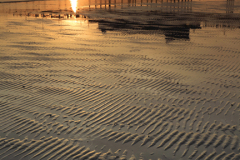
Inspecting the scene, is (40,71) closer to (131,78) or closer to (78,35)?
(131,78)

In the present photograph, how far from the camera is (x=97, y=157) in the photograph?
497 centimetres

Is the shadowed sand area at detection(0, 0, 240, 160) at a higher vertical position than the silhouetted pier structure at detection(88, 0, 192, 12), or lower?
lower

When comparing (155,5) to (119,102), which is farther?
(155,5)

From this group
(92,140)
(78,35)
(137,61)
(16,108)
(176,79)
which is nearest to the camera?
(92,140)

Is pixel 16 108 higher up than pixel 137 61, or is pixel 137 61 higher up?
pixel 137 61

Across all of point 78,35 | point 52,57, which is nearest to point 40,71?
point 52,57

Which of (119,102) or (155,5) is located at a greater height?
(155,5)

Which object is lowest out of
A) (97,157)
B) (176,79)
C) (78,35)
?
(97,157)

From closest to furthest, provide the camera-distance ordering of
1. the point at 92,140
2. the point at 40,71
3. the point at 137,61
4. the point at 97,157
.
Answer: the point at 97,157 → the point at 92,140 → the point at 40,71 → the point at 137,61

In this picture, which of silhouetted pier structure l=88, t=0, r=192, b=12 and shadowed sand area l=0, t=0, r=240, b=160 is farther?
silhouetted pier structure l=88, t=0, r=192, b=12

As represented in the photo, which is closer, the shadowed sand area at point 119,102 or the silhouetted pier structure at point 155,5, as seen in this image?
the shadowed sand area at point 119,102

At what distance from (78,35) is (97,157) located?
14079 mm

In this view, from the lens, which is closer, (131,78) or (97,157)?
(97,157)

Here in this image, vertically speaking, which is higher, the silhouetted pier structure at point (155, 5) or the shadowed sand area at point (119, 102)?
the silhouetted pier structure at point (155, 5)
